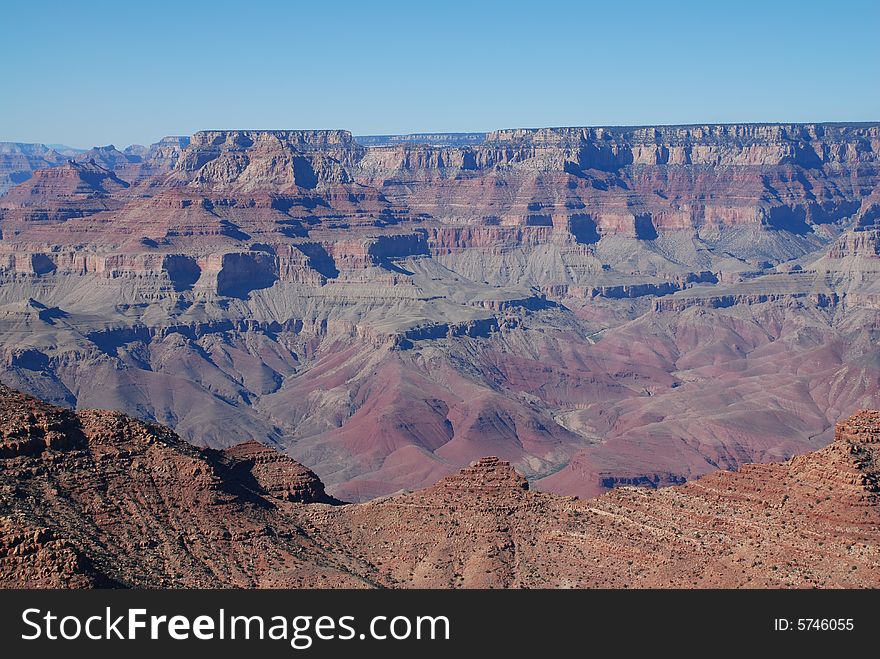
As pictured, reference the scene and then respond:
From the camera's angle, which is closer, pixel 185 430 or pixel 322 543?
pixel 322 543

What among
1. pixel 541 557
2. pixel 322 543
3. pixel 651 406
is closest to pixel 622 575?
pixel 541 557

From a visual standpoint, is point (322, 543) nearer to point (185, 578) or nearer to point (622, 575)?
point (185, 578)

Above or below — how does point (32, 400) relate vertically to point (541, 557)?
above

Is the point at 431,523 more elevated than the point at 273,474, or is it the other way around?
the point at 273,474

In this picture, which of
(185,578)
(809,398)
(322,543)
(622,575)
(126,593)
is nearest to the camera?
(126,593)

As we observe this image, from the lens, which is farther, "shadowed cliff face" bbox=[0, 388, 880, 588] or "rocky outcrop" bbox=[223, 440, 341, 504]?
"rocky outcrop" bbox=[223, 440, 341, 504]

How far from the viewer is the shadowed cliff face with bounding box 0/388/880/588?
59.4 metres

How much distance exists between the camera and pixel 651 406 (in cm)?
19638

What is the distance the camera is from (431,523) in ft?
227

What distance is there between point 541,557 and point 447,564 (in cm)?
468

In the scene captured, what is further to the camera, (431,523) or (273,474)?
(273,474)

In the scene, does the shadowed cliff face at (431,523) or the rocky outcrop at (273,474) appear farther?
the rocky outcrop at (273,474)

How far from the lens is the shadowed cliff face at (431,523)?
5941 centimetres

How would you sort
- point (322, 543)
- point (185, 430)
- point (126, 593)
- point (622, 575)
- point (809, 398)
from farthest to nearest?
1. point (809, 398)
2. point (185, 430)
3. point (322, 543)
4. point (622, 575)
5. point (126, 593)
